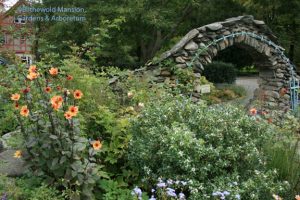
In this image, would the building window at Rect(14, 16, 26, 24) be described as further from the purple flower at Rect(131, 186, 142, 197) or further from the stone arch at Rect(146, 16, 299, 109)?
the purple flower at Rect(131, 186, 142, 197)

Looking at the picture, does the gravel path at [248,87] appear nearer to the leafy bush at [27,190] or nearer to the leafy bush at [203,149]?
the leafy bush at [203,149]

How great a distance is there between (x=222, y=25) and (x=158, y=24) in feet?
11.4

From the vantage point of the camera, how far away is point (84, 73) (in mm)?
4086

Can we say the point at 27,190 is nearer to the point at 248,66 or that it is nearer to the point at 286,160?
the point at 286,160

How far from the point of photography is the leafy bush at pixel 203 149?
117 inches

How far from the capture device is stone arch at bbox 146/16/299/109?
6777 mm

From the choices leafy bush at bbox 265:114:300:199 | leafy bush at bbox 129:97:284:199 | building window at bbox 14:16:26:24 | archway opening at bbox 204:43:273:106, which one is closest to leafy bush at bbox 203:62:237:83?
archway opening at bbox 204:43:273:106

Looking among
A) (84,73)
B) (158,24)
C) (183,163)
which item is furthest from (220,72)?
(183,163)

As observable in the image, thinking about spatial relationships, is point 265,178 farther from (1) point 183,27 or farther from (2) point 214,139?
(1) point 183,27

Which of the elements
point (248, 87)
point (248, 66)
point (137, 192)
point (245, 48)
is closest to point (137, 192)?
point (137, 192)

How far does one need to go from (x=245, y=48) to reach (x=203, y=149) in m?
5.86

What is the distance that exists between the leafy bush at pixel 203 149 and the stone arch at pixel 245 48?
3.14 meters

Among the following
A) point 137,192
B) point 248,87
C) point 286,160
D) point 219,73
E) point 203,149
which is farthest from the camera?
point 248,87

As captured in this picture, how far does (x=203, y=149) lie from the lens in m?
2.97
